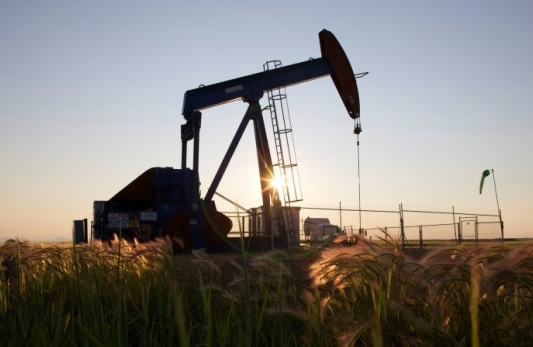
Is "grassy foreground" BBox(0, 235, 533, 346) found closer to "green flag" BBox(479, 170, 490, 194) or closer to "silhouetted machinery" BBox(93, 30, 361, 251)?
"silhouetted machinery" BBox(93, 30, 361, 251)

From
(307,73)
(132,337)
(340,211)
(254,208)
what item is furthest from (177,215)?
(132,337)

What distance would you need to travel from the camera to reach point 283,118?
20.0 m

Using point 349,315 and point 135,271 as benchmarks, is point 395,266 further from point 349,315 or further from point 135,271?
point 135,271

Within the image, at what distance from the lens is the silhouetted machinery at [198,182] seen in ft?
61.0

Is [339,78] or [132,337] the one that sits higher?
[339,78]

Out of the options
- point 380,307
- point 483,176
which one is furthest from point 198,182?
point 380,307

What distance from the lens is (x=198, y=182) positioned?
19375 mm

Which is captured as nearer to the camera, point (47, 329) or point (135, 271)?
point (47, 329)

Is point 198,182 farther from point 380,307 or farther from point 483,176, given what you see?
point 380,307

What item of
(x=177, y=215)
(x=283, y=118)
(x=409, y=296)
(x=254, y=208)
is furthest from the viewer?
(x=254, y=208)

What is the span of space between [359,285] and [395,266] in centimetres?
51

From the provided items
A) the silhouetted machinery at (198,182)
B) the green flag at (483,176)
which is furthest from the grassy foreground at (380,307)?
the green flag at (483,176)

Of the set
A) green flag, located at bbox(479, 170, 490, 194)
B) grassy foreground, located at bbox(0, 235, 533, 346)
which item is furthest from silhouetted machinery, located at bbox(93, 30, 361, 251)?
grassy foreground, located at bbox(0, 235, 533, 346)

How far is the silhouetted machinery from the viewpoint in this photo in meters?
18.6
